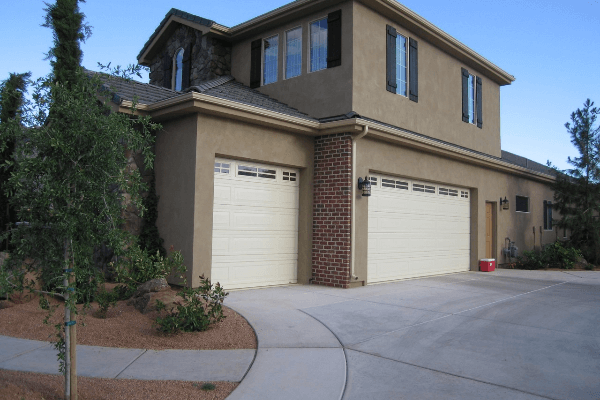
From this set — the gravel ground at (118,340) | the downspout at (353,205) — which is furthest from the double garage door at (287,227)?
the gravel ground at (118,340)

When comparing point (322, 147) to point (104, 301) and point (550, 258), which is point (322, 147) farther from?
point (550, 258)

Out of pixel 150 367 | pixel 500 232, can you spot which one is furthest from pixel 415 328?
pixel 500 232

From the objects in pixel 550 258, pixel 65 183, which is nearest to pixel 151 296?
pixel 65 183

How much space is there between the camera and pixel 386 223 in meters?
11.3

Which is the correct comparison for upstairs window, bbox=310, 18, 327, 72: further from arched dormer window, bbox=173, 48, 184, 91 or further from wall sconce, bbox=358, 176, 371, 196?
arched dormer window, bbox=173, 48, 184, 91

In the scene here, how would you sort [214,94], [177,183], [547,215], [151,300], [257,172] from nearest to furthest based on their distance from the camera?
1. [151,300]
2. [177,183]
3. [214,94]
4. [257,172]
5. [547,215]

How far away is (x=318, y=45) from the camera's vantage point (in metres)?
11.5

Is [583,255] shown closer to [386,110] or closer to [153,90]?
[386,110]

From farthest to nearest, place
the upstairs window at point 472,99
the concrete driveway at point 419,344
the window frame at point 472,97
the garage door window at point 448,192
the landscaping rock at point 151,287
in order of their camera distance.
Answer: the window frame at point 472,97, the upstairs window at point 472,99, the garage door window at point 448,192, the landscaping rock at point 151,287, the concrete driveway at point 419,344

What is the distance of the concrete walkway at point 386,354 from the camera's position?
4.38 meters

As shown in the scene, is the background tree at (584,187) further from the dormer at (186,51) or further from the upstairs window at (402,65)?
the dormer at (186,51)

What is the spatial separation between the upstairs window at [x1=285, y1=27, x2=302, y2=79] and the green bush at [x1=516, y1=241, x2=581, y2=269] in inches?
405

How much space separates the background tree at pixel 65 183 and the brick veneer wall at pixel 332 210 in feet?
21.0

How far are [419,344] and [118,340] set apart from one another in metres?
3.61
